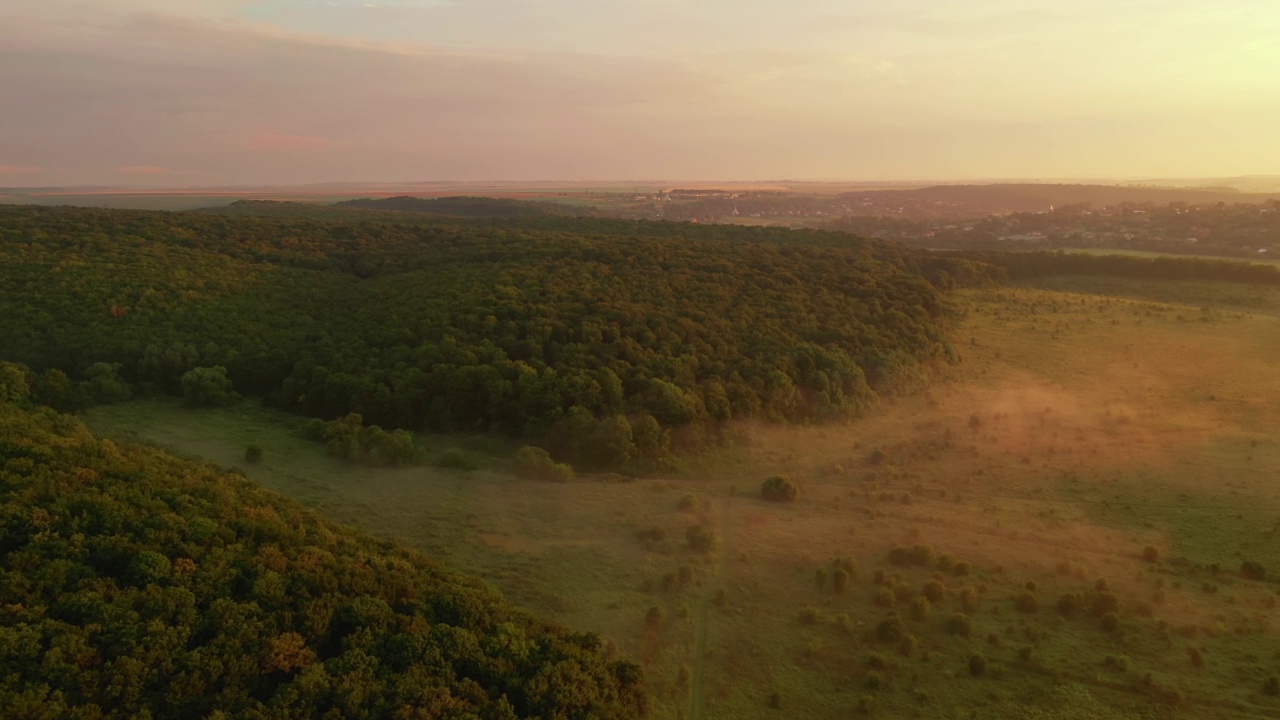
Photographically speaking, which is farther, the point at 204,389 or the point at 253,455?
the point at 204,389

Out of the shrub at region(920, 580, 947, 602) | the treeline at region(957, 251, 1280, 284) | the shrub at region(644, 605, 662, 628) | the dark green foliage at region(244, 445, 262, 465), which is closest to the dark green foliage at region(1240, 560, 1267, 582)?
the shrub at region(920, 580, 947, 602)

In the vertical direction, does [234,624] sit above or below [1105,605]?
above

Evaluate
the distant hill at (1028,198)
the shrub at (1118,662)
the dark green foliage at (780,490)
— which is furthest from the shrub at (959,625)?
the distant hill at (1028,198)

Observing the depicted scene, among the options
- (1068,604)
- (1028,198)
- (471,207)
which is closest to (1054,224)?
(1028,198)

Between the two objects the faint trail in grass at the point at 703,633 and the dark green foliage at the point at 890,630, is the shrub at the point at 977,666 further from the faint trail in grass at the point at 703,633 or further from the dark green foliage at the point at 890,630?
the faint trail in grass at the point at 703,633

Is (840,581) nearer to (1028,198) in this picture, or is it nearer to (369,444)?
(369,444)

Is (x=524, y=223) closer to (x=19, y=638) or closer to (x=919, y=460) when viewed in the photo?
(x=919, y=460)

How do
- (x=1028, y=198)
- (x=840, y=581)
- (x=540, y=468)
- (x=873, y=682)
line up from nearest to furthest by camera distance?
(x=873, y=682) < (x=840, y=581) < (x=540, y=468) < (x=1028, y=198)
